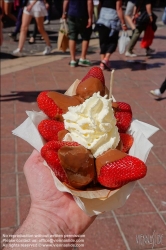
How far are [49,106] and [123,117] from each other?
1.13 feet

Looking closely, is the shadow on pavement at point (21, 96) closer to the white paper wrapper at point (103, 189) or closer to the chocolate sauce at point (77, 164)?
the white paper wrapper at point (103, 189)

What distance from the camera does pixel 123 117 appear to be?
1.38 metres

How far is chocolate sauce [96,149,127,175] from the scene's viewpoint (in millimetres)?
1153

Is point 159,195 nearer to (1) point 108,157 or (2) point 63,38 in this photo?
(1) point 108,157

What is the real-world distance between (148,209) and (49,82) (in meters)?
2.55

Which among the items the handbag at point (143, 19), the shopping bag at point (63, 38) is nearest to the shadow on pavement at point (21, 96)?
the shopping bag at point (63, 38)

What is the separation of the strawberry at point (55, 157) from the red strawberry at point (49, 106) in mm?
208

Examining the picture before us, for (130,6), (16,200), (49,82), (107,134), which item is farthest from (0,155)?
(107,134)

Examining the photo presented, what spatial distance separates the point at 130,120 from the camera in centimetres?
139

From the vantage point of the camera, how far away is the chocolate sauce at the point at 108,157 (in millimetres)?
1153

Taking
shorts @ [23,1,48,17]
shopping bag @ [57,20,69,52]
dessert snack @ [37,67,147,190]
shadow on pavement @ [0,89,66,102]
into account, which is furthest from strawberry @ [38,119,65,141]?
shorts @ [23,1,48,17]

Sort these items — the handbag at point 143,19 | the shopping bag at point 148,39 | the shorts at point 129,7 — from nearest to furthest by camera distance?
the shorts at point 129,7 → the shopping bag at point 148,39 → the handbag at point 143,19

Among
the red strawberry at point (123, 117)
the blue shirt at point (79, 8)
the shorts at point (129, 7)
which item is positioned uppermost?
the shorts at point (129, 7)

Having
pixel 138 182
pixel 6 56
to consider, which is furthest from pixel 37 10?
pixel 138 182
